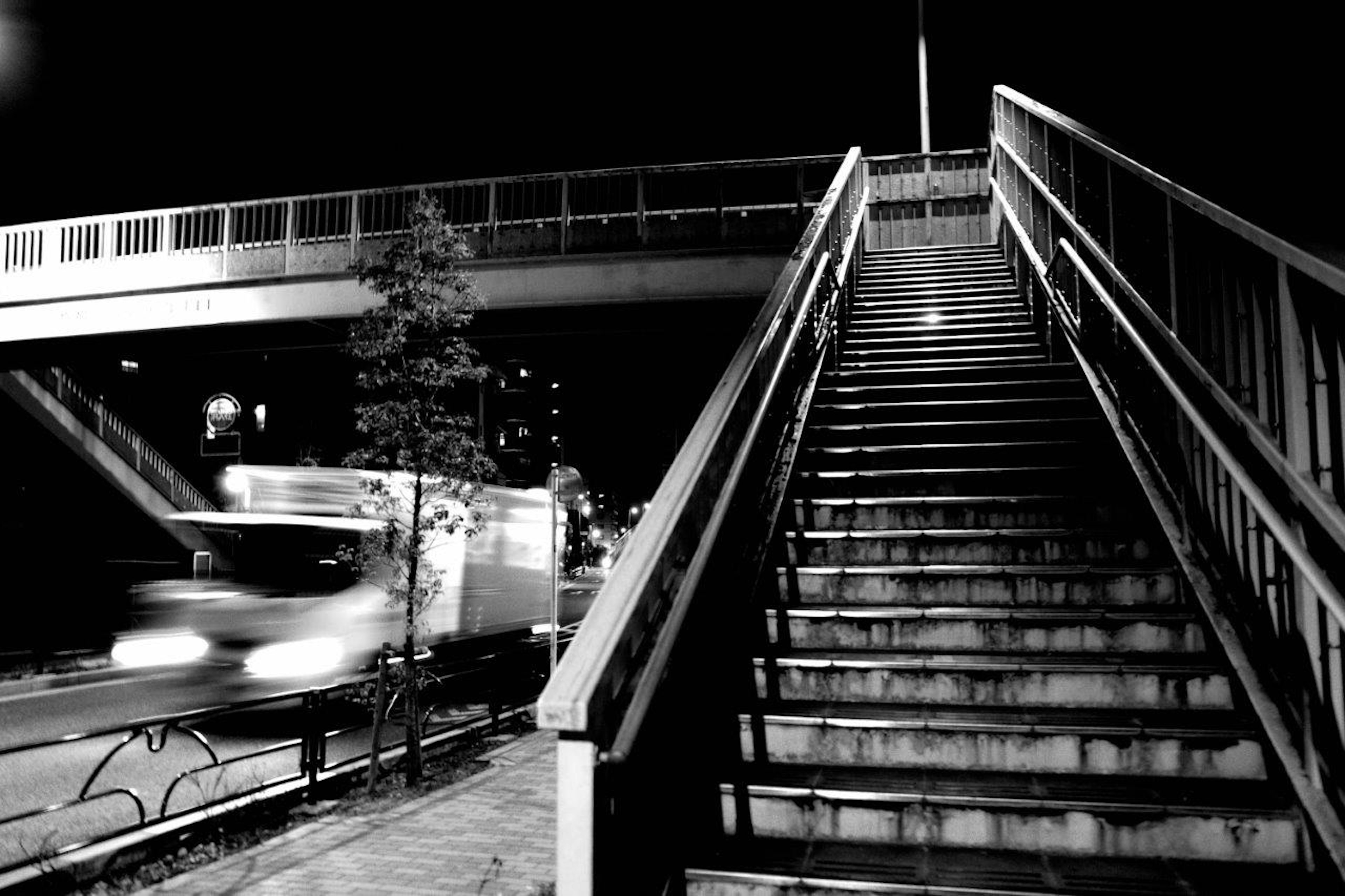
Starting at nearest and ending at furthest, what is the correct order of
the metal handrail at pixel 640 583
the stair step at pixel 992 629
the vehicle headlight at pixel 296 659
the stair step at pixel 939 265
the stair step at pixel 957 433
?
1. the metal handrail at pixel 640 583
2. the stair step at pixel 992 629
3. the stair step at pixel 957 433
4. the vehicle headlight at pixel 296 659
5. the stair step at pixel 939 265

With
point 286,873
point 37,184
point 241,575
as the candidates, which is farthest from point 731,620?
point 37,184

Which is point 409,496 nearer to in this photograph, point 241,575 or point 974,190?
point 241,575

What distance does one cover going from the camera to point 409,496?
11.6 metres

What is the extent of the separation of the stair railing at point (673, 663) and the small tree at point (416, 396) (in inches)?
138

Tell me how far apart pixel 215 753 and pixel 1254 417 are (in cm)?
805

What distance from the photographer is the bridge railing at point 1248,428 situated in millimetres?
3160

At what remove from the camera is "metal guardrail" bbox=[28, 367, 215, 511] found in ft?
66.8

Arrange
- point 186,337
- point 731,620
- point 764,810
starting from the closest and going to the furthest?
point 764,810
point 731,620
point 186,337

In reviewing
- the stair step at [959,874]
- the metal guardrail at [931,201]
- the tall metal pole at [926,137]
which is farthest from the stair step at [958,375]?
the tall metal pole at [926,137]

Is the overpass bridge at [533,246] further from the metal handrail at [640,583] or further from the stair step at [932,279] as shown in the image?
the metal handrail at [640,583]

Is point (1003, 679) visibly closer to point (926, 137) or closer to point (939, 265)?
point (939, 265)

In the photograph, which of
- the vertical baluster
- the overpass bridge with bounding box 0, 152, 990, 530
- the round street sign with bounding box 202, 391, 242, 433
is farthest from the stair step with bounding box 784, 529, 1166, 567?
the round street sign with bounding box 202, 391, 242, 433

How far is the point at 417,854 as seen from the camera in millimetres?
5797

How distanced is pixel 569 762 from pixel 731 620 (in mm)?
1960
